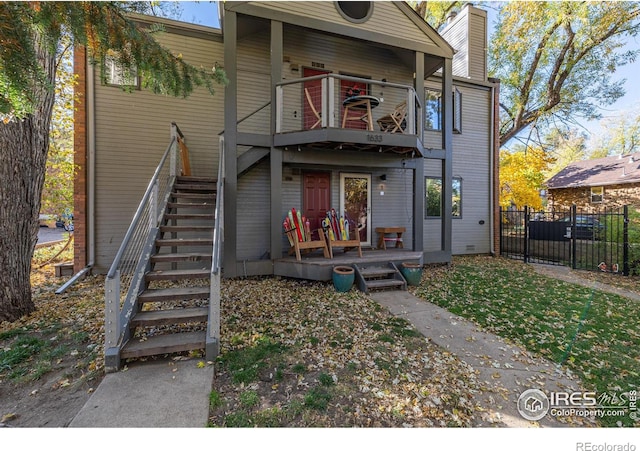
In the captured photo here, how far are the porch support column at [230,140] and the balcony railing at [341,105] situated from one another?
3.19 ft

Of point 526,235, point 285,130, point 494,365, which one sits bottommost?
point 494,365

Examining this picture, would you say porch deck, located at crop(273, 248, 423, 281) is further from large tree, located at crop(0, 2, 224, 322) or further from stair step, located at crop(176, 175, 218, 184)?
large tree, located at crop(0, 2, 224, 322)

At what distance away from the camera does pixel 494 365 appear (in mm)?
3080

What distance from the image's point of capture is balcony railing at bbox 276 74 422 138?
19.7 feet

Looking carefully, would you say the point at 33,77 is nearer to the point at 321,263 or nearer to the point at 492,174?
the point at 321,263

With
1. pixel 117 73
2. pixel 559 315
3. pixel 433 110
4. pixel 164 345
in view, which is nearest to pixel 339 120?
pixel 433 110

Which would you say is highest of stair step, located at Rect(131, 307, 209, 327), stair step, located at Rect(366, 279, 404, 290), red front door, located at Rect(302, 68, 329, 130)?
red front door, located at Rect(302, 68, 329, 130)

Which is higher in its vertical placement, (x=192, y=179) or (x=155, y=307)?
(x=192, y=179)

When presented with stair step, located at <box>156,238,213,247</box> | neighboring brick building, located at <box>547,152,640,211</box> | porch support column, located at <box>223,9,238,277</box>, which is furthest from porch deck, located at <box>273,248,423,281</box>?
neighboring brick building, located at <box>547,152,640,211</box>

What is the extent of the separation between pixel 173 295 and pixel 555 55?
755 inches

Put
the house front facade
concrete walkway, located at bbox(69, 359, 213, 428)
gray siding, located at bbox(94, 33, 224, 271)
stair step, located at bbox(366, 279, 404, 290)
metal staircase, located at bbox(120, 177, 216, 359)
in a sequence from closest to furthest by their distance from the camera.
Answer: concrete walkway, located at bbox(69, 359, 213, 428) → metal staircase, located at bbox(120, 177, 216, 359) → stair step, located at bbox(366, 279, 404, 290) → the house front facade → gray siding, located at bbox(94, 33, 224, 271)

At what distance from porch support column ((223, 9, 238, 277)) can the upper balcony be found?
0.94m

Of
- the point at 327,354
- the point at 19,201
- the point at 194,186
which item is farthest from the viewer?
the point at 194,186

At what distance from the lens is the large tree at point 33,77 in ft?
7.36
